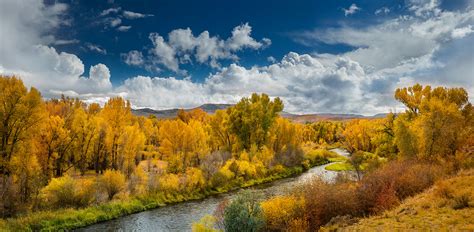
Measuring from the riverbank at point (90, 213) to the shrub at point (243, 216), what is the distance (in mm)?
18831

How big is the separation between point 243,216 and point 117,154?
40.4 metres

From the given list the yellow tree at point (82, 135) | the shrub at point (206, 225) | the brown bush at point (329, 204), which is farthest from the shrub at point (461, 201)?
the yellow tree at point (82, 135)

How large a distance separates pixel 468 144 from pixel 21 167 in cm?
5475

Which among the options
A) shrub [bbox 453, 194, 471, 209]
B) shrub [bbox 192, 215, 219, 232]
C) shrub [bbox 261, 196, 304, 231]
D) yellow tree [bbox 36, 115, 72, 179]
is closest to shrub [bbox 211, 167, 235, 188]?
yellow tree [bbox 36, 115, 72, 179]

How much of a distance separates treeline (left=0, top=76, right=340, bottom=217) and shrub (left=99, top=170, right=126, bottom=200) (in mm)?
115

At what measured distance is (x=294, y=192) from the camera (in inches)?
1085

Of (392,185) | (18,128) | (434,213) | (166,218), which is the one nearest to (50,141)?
(18,128)

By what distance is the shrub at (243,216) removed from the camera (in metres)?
21.9

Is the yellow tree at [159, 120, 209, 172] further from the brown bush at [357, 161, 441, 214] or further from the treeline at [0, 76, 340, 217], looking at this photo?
the brown bush at [357, 161, 441, 214]

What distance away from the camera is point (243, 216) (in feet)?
71.8

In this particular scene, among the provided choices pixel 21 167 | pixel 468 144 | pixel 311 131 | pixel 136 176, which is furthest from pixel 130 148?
pixel 311 131

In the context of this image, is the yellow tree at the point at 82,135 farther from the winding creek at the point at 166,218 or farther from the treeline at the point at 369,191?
the treeline at the point at 369,191

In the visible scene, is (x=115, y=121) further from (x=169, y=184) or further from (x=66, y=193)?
(x=66, y=193)

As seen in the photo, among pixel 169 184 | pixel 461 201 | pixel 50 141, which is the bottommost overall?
pixel 169 184
